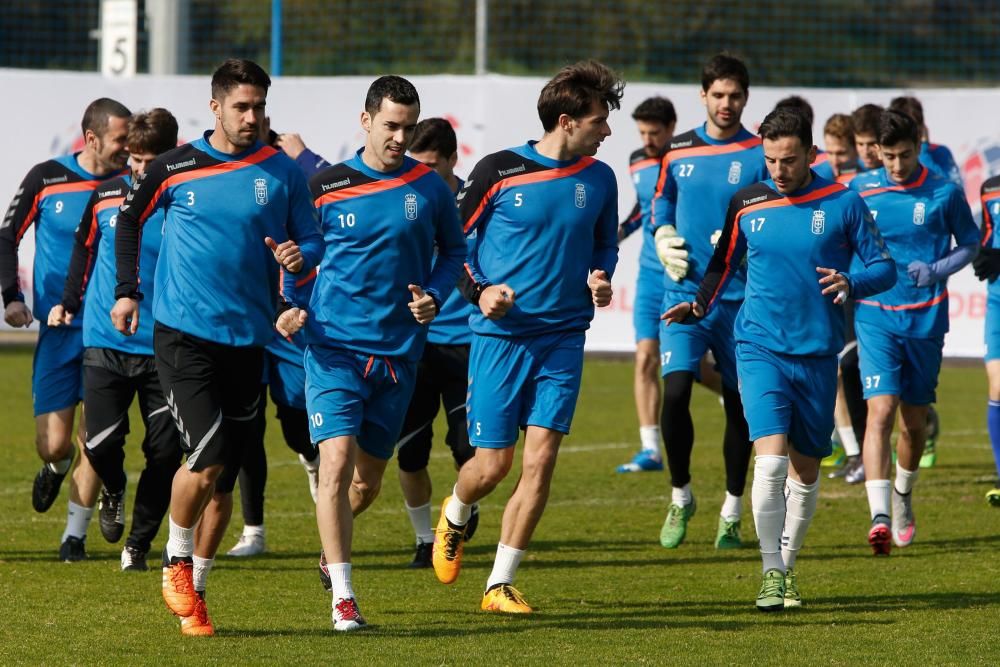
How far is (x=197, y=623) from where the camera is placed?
657cm

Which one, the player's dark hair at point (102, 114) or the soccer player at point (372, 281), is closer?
the soccer player at point (372, 281)

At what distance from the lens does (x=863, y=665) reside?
6.11m

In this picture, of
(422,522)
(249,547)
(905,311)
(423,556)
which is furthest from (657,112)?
(249,547)

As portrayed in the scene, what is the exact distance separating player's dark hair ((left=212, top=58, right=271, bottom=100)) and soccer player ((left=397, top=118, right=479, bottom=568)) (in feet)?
6.64

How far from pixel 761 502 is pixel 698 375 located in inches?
88.5

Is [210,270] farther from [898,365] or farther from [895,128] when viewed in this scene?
[898,365]

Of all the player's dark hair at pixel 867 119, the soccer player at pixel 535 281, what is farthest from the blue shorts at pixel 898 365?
the soccer player at pixel 535 281

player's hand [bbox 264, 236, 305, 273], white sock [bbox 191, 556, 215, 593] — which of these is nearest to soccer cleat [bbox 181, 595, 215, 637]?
white sock [bbox 191, 556, 215, 593]

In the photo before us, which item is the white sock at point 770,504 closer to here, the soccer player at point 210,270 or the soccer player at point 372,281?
the soccer player at point 372,281

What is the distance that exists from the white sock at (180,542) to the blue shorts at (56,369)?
2308 millimetres

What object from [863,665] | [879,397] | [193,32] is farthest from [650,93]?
[193,32]

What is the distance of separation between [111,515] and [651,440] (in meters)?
4.80

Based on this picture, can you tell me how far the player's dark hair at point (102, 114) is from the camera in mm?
8367

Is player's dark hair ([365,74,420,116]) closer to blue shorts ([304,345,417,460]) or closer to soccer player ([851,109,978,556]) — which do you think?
blue shorts ([304,345,417,460])
